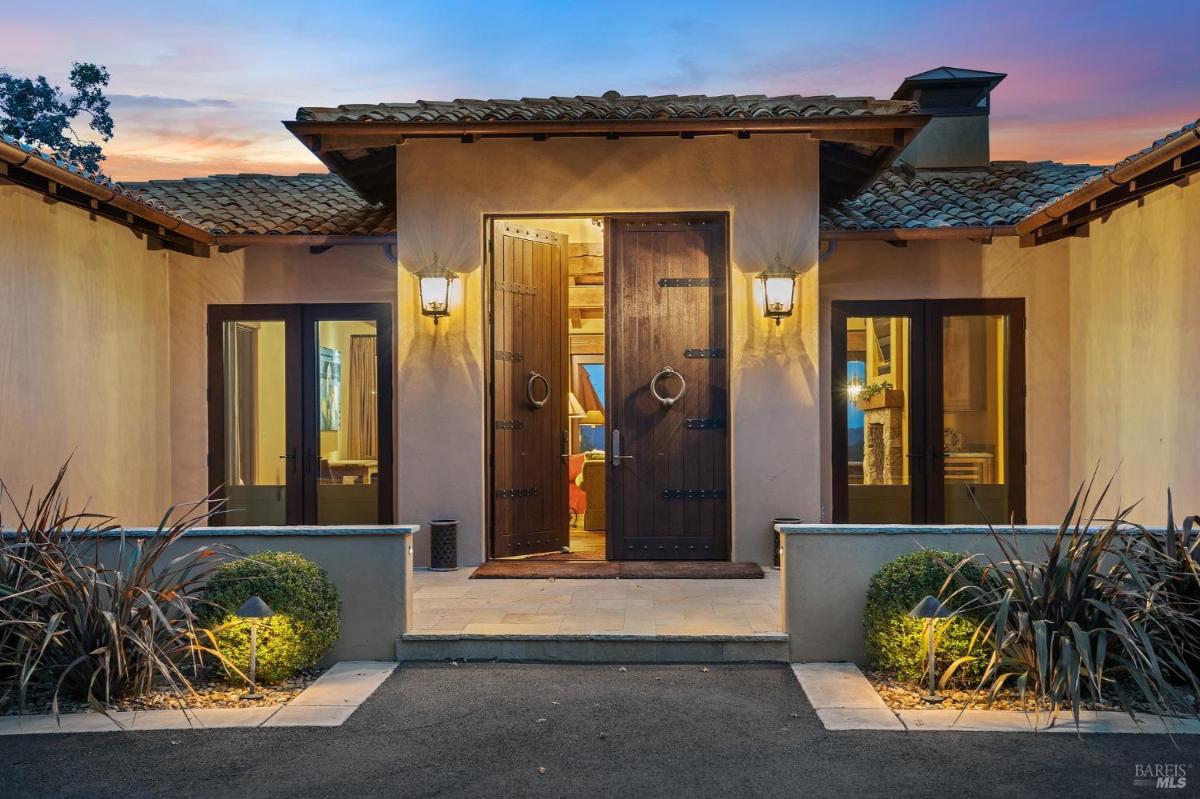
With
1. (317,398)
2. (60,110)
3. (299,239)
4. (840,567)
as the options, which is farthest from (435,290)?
(60,110)

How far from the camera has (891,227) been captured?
8328 millimetres

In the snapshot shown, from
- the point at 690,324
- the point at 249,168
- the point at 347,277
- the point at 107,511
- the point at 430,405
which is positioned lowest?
the point at 107,511

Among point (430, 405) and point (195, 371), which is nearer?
point (430, 405)

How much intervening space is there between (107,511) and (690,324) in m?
5.07

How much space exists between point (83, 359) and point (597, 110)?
4.44 meters

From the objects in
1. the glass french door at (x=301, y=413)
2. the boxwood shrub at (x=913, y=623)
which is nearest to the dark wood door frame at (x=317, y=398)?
the glass french door at (x=301, y=413)

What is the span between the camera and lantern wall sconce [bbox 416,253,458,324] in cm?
750

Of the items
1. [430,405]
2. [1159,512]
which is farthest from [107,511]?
[1159,512]

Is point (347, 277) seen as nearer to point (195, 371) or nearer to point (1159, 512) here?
point (195, 371)

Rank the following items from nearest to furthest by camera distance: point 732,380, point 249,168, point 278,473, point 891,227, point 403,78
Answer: point 732,380, point 891,227, point 278,473, point 403,78, point 249,168

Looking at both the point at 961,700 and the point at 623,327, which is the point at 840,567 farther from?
the point at 623,327

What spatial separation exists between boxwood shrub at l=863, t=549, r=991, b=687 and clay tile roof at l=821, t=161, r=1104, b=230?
4306 millimetres

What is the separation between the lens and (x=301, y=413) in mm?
8859

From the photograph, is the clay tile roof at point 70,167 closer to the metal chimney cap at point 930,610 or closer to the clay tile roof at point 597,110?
the clay tile roof at point 597,110
